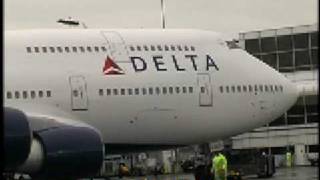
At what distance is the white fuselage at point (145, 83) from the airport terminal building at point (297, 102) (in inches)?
1169

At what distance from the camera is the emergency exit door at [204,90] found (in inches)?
784

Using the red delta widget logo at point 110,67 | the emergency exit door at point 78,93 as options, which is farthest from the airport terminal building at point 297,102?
the emergency exit door at point 78,93

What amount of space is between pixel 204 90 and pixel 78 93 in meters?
3.70

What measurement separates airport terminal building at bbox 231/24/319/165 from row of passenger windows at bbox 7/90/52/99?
33578mm

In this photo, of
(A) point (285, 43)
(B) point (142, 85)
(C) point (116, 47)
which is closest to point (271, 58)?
(A) point (285, 43)

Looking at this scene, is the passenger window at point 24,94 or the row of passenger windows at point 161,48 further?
the row of passenger windows at point 161,48

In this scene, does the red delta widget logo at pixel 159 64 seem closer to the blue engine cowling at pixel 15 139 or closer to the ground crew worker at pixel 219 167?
the ground crew worker at pixel 219 167

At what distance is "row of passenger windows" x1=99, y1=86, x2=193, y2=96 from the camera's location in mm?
18719

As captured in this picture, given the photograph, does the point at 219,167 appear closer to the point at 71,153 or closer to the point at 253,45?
the point at 71,153

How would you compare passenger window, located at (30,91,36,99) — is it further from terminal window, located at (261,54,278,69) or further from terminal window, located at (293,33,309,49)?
terminal window, located at (261,54,278,69)

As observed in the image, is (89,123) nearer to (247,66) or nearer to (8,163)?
(247,66)

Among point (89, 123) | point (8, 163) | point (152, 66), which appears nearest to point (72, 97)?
point (89, 123)

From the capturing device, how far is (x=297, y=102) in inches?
2114

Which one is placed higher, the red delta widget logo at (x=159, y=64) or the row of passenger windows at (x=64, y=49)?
the row of passenger windows at (x=64, y=49)
